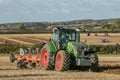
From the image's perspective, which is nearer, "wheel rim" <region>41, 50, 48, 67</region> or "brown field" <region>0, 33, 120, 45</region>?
"wheel rim" <region>41, 50, 48, 67</region>

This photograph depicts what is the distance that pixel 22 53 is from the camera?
2973 cm

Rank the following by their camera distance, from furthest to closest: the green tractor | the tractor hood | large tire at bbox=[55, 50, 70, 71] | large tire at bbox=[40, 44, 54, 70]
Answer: large tire at bbox=[40, 44, 54, 70], the tractor hood, the green tractor, large tire at bbox=[55, 50, 70, 71]

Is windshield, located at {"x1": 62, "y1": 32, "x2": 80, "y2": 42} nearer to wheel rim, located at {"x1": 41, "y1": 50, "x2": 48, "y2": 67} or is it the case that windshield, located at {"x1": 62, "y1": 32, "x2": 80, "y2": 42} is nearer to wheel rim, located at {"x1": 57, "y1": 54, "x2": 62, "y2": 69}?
wheel rim, located at {"x1": 57, "y1": 54, "x2": 62, "y2": 69}

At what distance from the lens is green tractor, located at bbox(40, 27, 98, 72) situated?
24281 mm

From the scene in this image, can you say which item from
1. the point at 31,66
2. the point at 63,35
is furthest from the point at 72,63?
the point at 31,66

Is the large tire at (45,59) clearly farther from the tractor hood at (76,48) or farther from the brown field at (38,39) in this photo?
the brown field at (38,39)

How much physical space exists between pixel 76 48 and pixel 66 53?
26.6 inches

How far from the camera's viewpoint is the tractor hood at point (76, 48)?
2448cm

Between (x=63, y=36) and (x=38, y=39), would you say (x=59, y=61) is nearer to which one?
(x=63, y=36)

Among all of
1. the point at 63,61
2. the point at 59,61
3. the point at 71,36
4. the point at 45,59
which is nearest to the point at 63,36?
the point at 71,36

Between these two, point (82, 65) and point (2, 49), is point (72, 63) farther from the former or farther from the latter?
point (2, 49)

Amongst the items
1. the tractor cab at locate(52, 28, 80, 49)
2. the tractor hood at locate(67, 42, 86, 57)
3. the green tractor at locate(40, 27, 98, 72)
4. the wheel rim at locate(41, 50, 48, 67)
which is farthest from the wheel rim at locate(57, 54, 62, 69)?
the wheel rim at locate(41, 50, 48, 67)

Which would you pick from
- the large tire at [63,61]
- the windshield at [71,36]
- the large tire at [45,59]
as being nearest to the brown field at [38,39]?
the large tire at [45,59]

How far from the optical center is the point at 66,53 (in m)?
24.3
